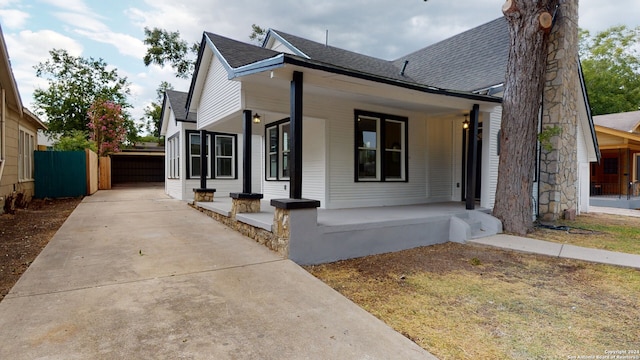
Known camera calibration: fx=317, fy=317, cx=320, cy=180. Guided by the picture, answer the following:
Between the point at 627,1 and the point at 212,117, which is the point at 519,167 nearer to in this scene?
the point at 212,117

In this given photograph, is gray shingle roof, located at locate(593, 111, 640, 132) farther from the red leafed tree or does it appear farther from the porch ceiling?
the red leafed tree

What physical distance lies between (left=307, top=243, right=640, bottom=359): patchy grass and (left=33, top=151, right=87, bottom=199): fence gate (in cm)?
1273

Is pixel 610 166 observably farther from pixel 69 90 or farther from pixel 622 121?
pixel 69 90

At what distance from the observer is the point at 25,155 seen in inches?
424

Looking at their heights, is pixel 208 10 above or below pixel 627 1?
below

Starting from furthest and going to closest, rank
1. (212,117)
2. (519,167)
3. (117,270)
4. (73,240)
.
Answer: (212,117) → (519,167) → (73,240) → (117,270)

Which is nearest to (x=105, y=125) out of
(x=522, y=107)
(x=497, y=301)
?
(x=522, y=107)

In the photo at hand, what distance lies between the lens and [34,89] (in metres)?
21.0

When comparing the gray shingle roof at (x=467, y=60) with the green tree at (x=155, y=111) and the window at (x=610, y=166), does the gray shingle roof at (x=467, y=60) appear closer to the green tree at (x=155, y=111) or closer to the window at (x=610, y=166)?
the window at (x=610, y=166)

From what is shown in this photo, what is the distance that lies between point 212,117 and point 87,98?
1971cm

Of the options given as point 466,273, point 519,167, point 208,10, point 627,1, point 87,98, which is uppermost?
point 627,1

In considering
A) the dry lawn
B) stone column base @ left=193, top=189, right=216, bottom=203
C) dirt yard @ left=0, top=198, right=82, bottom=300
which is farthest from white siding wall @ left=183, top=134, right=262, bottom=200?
the dry lawn

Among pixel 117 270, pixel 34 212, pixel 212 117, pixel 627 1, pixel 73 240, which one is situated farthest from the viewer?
pixel 627 1

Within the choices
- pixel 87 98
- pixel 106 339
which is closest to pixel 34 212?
pixel 106 339
